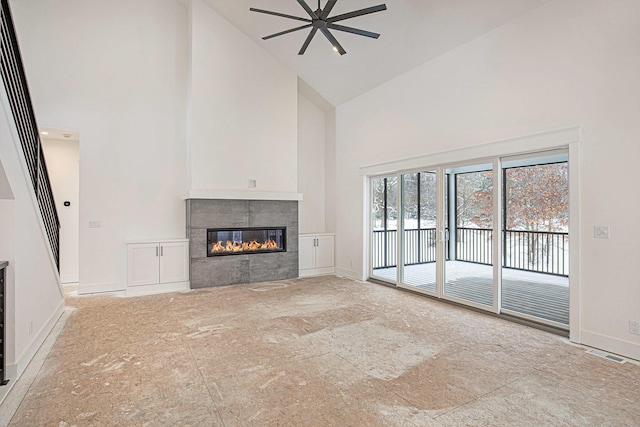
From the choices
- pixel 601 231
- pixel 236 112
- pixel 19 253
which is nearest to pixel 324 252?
pixel 236 112

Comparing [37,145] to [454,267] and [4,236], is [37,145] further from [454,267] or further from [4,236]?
[454,267]

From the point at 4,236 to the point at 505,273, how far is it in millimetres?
5506

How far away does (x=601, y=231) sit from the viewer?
345 centimetres

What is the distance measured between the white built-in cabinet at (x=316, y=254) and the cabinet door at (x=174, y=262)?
2266 millimetres

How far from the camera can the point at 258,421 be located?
7.39ft

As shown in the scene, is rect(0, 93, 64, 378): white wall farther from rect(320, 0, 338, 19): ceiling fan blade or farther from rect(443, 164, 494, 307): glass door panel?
rect(443, 164, 494, 307): glass door panel

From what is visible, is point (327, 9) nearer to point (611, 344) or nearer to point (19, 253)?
point (19, 253)

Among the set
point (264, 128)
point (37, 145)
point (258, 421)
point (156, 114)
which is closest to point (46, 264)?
point (37, 145)

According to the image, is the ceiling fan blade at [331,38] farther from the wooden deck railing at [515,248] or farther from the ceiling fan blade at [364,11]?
the wooden deck railing at [515,248]

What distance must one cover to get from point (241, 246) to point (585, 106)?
5609 millimetres

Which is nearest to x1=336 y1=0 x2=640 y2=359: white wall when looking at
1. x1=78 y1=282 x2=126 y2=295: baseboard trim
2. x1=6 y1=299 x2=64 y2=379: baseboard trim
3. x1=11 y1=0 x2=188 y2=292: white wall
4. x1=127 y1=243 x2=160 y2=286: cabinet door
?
x1=11 y1=0 x2=188 y2=292: white wall

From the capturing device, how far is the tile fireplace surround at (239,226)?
6215 millimetres

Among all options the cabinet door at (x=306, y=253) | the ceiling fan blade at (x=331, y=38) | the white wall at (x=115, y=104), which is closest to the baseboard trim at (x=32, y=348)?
the white wall at (x=115, y=104)

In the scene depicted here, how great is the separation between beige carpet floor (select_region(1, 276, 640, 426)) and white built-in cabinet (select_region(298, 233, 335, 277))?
2.59 meters
